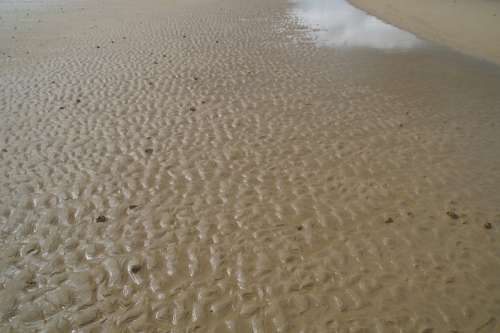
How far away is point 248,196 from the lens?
5062 millimetres

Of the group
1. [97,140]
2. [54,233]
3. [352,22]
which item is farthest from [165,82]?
[352,22]

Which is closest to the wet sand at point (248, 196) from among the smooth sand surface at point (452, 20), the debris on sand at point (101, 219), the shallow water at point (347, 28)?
the debris on sand at point (101, 219)

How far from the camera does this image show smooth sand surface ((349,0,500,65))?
11719mm

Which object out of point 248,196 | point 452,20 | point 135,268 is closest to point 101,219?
point 135,268

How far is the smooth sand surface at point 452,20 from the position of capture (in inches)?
461

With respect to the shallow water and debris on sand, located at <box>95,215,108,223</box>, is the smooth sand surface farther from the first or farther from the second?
debris on sand, located at <box>95,215,108,223</box>

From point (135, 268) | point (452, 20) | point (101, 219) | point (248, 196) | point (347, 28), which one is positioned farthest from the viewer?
point (452, 20)

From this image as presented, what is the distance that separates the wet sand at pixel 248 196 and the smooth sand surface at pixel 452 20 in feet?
8.72

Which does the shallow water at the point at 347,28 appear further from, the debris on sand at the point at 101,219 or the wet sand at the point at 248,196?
the debris on sand at the point at 101,219

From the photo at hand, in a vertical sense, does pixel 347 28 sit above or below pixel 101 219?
above

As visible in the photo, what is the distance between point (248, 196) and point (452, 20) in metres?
13.2

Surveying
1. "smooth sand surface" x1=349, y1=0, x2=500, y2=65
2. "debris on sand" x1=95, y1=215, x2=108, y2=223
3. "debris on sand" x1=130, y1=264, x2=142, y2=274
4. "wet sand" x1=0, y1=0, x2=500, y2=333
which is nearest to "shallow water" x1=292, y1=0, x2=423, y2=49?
"smooth sand surface" x1=349, y1=0, x2=500, y2=65

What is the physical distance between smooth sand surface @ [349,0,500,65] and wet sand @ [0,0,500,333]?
266cm

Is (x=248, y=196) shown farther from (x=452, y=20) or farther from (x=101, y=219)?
(x=452, y=20)
